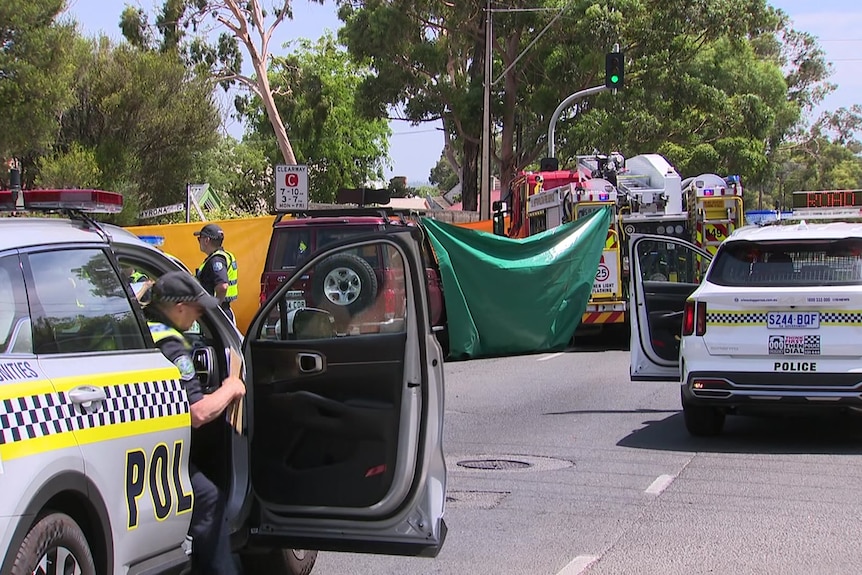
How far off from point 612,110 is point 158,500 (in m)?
36.0

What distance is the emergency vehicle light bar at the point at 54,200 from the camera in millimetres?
4645

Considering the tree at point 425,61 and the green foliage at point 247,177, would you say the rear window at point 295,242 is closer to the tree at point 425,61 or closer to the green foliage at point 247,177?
the tree at point 425,61

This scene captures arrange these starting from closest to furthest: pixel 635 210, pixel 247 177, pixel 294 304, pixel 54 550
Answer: pixel 54 550 < pixel 294 304 < pixel 635 210 < pixel 247 177

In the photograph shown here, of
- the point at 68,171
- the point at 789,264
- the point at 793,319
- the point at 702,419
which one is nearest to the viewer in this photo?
the point at 793,319

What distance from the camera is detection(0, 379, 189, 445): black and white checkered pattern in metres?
3.55

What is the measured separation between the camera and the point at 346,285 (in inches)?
278

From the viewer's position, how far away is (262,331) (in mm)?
5168

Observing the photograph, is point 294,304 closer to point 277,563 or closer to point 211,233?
point 277,563

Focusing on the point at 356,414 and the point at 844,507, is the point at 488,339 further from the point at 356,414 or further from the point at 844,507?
the point at 356,414

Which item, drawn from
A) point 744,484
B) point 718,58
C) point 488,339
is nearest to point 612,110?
point 718,58

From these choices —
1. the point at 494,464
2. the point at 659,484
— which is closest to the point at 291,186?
the point at 494,464

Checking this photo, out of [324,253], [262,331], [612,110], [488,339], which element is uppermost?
[612,110]

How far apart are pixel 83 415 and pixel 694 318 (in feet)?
21.3

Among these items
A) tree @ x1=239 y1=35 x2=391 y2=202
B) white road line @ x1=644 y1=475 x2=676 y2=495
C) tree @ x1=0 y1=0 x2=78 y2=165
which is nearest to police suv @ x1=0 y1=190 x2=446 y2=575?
white road line @ x1=644 y1=475 x2=676 y2=495
